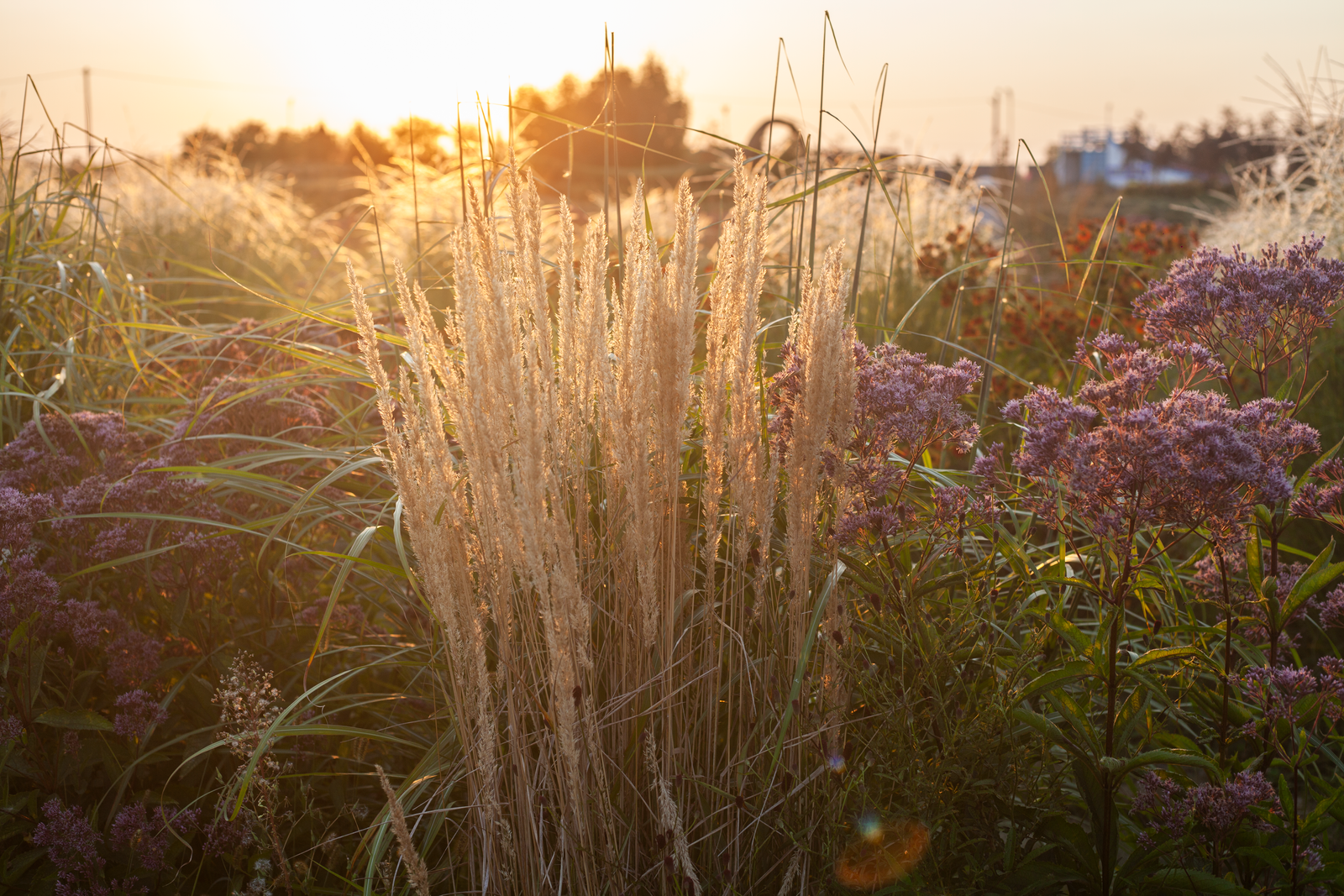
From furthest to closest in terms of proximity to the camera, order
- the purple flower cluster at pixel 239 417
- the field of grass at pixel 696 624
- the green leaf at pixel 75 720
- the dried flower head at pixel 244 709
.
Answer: the purple flower cluster at pixel 239 417, the green leaf at pixel 75 720, the dried flower head at pixel 244 709, the field of grass at pixel 696 624

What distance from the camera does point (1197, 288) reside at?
1746mm

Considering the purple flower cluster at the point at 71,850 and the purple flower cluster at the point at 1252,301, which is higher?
the purple flower cluster at the point at 1252,301

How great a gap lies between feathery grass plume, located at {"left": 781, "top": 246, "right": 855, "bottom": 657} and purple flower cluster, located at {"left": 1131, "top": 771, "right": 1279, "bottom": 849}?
69cm

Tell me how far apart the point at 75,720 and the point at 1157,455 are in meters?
2.14

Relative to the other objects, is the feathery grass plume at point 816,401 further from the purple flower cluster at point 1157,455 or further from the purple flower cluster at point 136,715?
the purple flower cluster at point 136,715

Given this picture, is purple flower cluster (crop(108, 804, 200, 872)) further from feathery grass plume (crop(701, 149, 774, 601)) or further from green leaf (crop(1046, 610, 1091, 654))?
green leaf (crop(1046, 610, 1091, 654))

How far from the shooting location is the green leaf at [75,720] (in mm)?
1774

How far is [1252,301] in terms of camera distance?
5.54ft

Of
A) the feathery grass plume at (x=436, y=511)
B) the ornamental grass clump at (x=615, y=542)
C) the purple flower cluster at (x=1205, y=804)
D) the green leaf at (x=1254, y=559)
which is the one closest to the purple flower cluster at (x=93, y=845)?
the ornamental grass clump at (x=615, y=542)

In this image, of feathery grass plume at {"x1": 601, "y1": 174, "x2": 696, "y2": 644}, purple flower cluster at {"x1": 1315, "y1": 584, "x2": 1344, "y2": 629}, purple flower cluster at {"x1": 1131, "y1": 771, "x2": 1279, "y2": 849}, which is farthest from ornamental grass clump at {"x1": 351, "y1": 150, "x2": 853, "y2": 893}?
purple flower cluster at {"x1": 1315, "y1": 584, "x2": 1344, "y2": 629}

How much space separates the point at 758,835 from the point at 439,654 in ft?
2.53

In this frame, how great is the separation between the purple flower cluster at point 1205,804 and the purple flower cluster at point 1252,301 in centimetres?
81

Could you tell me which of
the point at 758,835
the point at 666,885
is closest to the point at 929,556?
the point at 758,835

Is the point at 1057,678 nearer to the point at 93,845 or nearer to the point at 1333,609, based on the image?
the point at 1333,609
